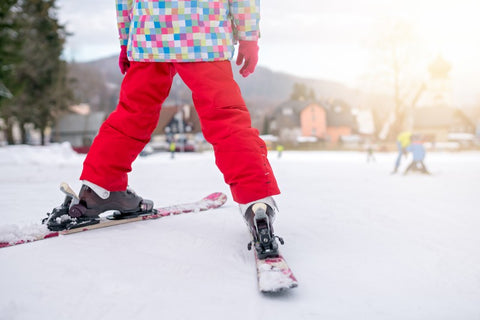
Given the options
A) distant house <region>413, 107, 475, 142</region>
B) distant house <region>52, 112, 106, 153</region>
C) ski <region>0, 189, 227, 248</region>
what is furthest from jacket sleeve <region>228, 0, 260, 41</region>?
distant house <region>413, 107, 475, 142</region>

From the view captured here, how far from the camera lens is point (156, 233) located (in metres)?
1.69

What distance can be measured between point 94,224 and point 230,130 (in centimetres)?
83

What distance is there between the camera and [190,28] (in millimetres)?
1565

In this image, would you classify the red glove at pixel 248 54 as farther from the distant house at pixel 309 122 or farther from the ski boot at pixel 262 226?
the distant house at pixel 309 122

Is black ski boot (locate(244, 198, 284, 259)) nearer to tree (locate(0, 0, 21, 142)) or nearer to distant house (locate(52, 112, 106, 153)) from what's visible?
tree (locate(0, 0, 21, 142))

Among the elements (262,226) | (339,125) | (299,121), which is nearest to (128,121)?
(262,226)

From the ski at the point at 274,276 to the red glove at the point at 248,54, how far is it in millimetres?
872

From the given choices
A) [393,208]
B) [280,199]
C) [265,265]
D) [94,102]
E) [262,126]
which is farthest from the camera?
[94,102]

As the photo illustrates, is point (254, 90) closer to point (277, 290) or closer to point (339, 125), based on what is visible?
point (339, 125)

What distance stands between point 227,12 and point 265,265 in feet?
3.57

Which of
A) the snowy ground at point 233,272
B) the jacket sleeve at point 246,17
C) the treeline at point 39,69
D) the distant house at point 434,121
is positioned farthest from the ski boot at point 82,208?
the distant house at point 434,121

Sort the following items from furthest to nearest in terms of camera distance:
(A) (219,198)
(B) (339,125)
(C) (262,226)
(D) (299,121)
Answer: (B) (339,125), (D) (299,121), (A) (219,198), (C) (262,226)

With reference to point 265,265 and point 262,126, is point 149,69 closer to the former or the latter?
point 265,265

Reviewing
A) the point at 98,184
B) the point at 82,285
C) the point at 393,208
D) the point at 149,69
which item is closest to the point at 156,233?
the point at 98,184
